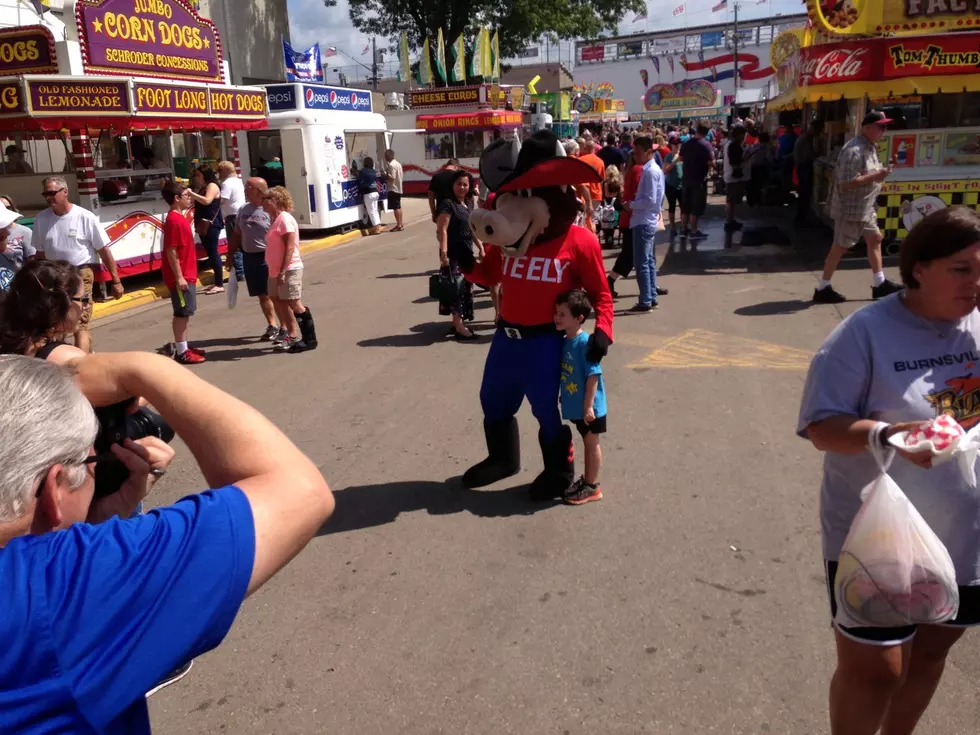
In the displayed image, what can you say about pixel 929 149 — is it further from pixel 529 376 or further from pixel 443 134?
pixel 443 134

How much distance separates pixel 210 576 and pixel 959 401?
6.65 ft

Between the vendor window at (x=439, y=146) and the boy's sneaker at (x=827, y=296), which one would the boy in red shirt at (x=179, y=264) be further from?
the vendor window at (x=439, y=146)

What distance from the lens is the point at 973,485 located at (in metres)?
2.29

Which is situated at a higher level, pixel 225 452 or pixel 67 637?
pixel 225 452

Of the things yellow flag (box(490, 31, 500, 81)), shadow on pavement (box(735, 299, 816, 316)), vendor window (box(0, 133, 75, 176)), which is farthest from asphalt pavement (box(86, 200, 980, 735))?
yellow flag (box(490, 31, 500, 81))

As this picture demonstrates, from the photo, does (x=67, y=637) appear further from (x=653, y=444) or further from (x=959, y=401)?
(x=653, y=444)

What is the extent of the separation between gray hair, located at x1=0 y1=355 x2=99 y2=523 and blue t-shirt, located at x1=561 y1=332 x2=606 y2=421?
10.6ft

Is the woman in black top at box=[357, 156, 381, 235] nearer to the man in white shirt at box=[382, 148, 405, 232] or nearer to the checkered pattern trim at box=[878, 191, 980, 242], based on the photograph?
the man in white shirt at box=[382, 148, 405, 232]

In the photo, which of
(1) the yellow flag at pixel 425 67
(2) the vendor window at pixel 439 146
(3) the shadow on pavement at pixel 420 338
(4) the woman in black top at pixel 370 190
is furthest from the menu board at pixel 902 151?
(1) the yellow flag at pixel 425 67

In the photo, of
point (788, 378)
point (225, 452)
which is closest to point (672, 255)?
point (788, 378)

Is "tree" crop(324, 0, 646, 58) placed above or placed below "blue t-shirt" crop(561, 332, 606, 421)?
above

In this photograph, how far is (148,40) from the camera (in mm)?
12297

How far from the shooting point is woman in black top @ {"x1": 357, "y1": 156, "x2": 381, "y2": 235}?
682 inches

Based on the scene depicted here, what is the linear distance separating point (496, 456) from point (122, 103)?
8.53 metres
